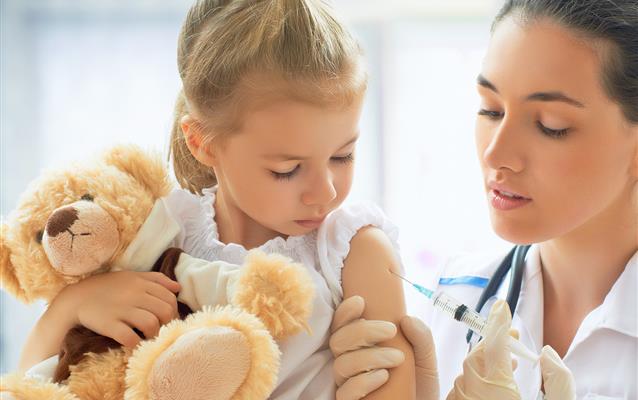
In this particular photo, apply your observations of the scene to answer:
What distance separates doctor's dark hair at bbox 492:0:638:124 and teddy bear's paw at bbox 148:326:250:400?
79 cm

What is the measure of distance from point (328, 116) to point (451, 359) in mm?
680

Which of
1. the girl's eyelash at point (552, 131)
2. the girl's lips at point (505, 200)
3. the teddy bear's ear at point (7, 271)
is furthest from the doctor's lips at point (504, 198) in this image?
the teddy bear's ear at point (7, 271)

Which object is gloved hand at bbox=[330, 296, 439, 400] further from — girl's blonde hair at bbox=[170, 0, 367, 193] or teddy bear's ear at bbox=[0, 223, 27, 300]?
teddy bear's ear at bbox=[0, 223, 27, 300]

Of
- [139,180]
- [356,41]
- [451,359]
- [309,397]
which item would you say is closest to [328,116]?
[356,41]

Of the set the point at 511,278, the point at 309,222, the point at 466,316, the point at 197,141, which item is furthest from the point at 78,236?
the point at 511,278

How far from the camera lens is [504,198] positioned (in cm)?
145

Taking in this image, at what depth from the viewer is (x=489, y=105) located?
4.78 ft

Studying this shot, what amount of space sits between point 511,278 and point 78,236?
2.97ft

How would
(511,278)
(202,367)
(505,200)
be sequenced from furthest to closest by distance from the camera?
(511,278) < (505,200) < (202,367)

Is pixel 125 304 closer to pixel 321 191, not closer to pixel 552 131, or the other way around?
pixel 321 191

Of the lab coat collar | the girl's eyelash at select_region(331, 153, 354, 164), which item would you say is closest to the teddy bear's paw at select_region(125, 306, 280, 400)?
the girl's eyelash at select_region(331, 153, 354, 164)

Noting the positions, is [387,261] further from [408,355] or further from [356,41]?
[356,41]

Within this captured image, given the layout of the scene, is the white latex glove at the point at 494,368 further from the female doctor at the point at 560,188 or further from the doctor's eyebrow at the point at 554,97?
the doctor's eyebrow at the point at 554,97

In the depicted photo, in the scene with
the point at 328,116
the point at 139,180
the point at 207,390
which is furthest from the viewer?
the point at 139,180
